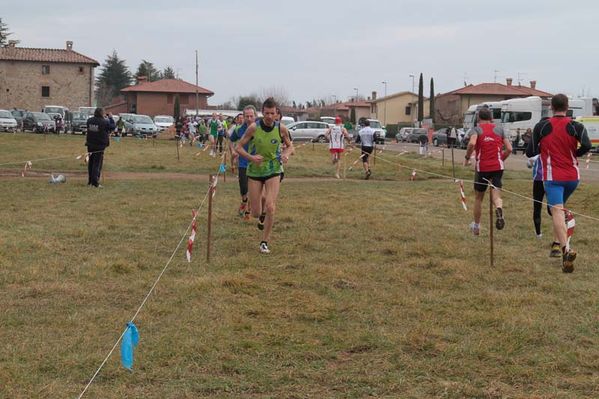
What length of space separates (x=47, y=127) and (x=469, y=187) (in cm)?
3776

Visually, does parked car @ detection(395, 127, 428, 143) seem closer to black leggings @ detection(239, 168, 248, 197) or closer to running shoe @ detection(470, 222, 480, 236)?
black leggings @ detection(239, 168, 248, 197)

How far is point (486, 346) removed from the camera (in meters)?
5.42

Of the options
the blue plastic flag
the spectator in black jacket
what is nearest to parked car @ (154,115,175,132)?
the spectator in black jacket

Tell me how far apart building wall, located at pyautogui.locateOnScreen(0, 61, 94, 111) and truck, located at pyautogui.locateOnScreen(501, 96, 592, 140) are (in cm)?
4845

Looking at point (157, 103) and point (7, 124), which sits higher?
point (157, 103)

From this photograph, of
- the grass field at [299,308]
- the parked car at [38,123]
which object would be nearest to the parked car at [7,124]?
the parked car at [38,123]

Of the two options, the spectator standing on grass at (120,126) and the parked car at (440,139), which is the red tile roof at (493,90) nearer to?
the parked car at (440,139)

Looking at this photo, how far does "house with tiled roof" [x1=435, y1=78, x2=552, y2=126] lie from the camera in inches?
3506

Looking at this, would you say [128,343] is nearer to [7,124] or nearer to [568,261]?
[568,261]

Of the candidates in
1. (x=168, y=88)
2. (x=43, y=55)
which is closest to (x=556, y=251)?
(x=43, y=55)

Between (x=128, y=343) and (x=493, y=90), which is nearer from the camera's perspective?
(x=128, y=343)

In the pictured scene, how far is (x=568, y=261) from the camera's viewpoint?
7938mm

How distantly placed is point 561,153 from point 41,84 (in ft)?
253

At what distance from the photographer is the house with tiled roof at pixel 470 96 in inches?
3506
